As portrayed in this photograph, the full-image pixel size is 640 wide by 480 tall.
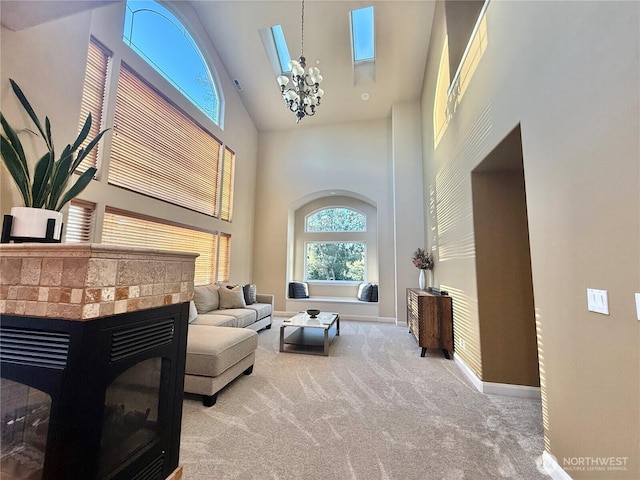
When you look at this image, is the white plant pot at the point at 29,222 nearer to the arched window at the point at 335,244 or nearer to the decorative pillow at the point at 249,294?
the decorative pillow at the point at 249,294

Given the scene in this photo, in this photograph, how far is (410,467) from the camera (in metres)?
1.64

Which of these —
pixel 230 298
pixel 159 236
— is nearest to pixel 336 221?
pixel 230 298

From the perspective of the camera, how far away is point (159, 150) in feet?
13.3

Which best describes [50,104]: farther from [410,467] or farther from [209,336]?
[410,467]

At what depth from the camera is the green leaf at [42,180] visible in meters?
1.84

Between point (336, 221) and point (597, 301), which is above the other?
point (336, 221)

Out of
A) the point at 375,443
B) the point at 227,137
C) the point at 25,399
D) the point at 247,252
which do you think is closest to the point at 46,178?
the point at 25,399

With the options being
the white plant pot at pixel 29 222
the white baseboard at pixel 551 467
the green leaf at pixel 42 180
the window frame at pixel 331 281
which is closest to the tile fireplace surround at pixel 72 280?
the white plant pot at pixel 29 222

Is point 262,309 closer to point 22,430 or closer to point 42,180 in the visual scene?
point 42,180

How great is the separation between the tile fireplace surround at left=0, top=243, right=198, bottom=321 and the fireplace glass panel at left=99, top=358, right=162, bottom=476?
0.30 metres

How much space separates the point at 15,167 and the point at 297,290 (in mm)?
5542

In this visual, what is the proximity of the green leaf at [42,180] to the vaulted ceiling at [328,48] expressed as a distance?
4235mm

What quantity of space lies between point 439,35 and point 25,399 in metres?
5.91

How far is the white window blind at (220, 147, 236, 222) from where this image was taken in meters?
5.68
